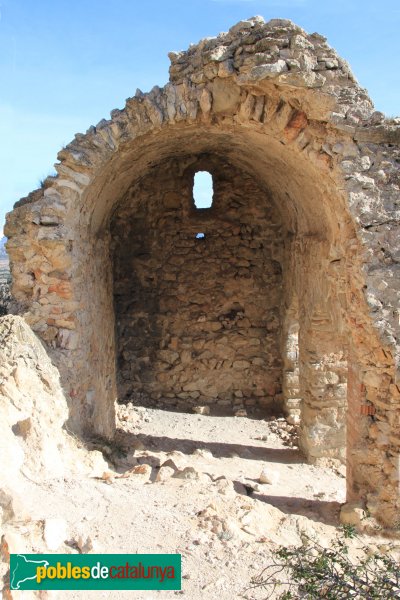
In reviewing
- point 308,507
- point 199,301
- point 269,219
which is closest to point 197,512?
point 308,507

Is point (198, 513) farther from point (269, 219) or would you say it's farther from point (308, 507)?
point (269, 219)

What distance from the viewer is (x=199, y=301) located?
9.28m

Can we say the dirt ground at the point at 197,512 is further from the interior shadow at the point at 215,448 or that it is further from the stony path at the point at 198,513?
the interior shadow at the point at 215,448

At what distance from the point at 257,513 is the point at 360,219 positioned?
273 centimetres

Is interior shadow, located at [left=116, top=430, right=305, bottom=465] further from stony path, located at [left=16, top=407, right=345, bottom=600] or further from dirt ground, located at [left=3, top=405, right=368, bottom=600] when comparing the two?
stony path, located at [left=16, top=407, right=345, bottom=600]

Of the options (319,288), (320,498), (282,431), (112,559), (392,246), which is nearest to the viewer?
(112,559)

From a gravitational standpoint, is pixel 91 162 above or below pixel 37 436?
above

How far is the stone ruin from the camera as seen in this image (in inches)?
196

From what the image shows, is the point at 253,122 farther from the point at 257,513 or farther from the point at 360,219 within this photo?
the point at 257,513

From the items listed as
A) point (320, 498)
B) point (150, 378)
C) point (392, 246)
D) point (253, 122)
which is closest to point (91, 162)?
point (253, 122)

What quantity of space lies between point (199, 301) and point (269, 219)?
1.81m

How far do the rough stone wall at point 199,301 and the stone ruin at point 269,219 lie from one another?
A: 5 cm

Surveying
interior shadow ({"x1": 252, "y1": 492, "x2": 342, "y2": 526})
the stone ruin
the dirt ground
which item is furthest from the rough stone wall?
interior shadow ({"x1": 252, "y1": 492, "x2": 342, "y2": 526})

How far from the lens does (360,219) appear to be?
496cm
